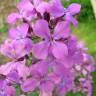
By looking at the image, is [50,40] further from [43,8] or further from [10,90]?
[10,90]

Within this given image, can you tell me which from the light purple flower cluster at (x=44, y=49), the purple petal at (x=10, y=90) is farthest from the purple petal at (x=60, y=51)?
the purple petal at (x=10, y=90)

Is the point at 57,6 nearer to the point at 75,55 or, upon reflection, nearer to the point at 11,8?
the point at 75,55

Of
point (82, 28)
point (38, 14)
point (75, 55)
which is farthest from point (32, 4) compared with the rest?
point (82, 28)

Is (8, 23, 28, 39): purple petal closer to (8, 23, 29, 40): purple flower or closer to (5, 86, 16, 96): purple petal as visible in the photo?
(8, 23, 29, 40): purple flower

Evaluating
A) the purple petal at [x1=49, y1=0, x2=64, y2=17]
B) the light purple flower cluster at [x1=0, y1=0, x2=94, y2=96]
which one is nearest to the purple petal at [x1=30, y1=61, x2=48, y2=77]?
the light purple flower cluster at [x1=0, y1=0, x2=94, y2=96]

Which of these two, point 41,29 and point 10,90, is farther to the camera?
point 10,90

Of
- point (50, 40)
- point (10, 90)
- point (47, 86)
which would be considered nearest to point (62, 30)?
point (50, 40)

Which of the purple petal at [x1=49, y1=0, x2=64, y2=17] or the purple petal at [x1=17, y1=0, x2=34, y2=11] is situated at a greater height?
the purple petal at [x1=17, y1=0, x2=34, y2=11]
